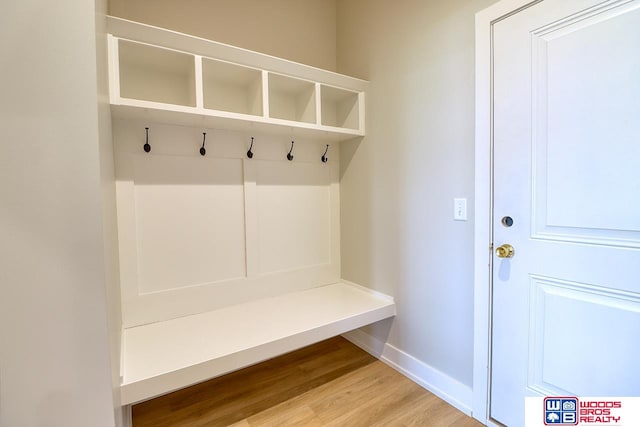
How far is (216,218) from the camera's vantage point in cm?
184

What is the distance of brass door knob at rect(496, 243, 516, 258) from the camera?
1.32 meters

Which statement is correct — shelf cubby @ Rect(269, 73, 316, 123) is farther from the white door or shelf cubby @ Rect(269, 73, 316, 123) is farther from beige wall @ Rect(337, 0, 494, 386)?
the white door

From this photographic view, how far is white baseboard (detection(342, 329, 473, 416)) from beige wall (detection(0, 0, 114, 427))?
1613mm

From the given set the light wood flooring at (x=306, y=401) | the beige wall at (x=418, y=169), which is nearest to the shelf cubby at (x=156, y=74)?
the beige wall at (x=418, y=169)

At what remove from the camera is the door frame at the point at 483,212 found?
53.2 inches

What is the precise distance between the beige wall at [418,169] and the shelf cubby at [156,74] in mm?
1181

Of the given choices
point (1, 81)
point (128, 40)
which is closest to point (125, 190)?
point (128, 40)

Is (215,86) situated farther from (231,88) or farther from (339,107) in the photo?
(339,107)

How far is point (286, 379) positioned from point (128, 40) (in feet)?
6.84

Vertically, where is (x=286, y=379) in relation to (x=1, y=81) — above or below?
below

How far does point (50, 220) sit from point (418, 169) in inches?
65.3

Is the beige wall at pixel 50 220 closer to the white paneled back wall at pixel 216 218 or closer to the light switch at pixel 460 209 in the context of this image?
the white paneled back wall at pixel 216 218

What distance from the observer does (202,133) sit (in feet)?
5.79

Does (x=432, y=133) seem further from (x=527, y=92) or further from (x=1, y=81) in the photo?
(x=1, y=81)
